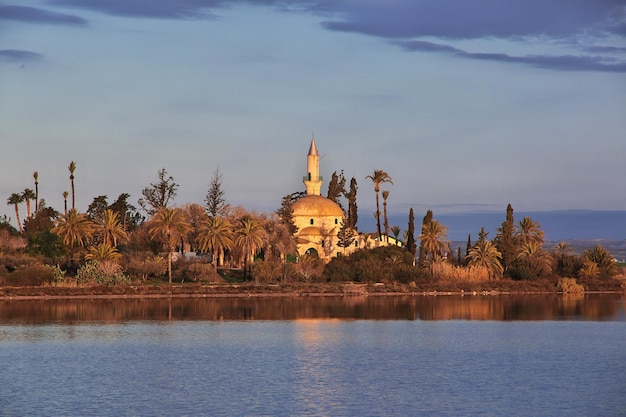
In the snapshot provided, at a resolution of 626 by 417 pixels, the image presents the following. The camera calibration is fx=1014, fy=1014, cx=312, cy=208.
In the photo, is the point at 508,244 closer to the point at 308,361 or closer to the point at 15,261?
the point at 15,261

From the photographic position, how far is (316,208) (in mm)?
119938

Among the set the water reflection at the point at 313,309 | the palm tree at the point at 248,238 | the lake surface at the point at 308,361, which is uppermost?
the palm tree at the point at 248,238

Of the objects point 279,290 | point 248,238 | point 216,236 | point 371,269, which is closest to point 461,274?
point 371,269

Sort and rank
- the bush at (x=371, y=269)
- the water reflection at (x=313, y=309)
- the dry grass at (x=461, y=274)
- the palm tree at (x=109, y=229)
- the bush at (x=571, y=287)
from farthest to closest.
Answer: the bush at (x=571, y=287) → the dry grass at (x=461, y=274) → the bush at (x=371, y=269) → the palm tree at (x=109, y=229) → the water reflection at (x=313, y=309)

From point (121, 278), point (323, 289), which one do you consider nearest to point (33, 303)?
point (121, 278)

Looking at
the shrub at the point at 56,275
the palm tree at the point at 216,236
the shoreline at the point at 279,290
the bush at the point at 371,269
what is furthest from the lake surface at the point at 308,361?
the bush at the point at 371,269

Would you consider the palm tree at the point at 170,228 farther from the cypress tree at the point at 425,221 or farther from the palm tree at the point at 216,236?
the cypress tree at the point at 425,221

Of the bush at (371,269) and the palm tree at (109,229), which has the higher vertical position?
the palm tree at (109,229)

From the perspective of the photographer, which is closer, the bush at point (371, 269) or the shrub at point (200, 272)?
the shrub at point (200, 272)

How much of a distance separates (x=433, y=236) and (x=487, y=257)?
923 centimetres

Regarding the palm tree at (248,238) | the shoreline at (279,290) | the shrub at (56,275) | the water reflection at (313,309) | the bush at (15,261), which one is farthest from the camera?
the palm tree at (248,238)

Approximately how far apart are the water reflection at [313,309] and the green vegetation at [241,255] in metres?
6.57

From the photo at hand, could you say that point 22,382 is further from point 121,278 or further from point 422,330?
point 121,278

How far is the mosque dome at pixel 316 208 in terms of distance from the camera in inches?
4707
